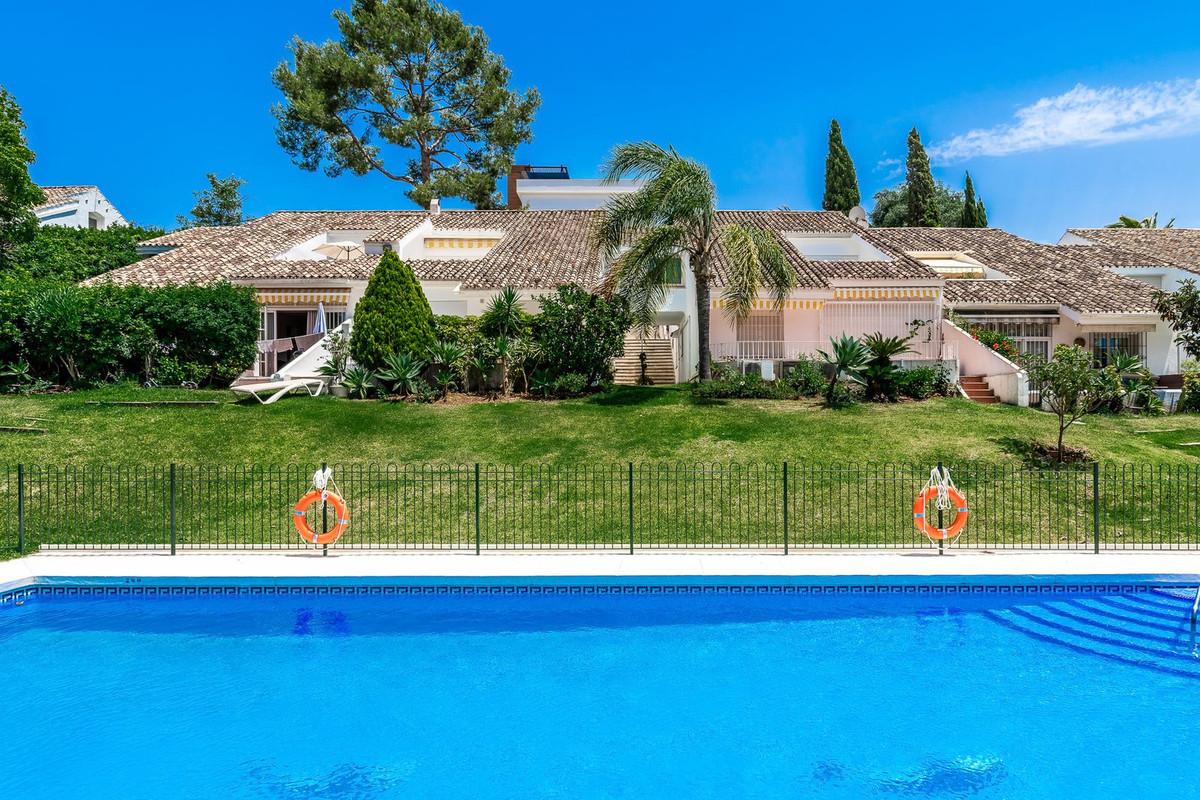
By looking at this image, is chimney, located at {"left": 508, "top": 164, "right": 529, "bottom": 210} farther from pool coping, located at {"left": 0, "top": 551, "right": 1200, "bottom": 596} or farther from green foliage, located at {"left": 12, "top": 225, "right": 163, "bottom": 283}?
pool coping, located at {"left": 0, "top": 551, "right": 1200, "bottom": 596}

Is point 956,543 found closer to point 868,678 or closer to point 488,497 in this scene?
point 868,678

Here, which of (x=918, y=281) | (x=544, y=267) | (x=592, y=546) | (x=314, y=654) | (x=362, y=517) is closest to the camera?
(x=314, y=654)

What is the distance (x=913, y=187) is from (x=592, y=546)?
4796 cm

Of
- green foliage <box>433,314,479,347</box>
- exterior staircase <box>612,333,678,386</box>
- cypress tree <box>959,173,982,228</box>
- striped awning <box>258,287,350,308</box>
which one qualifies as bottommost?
exterior staircase <box>612,333,678,386</box>

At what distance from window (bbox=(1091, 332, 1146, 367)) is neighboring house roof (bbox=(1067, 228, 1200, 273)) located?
35.7 ft

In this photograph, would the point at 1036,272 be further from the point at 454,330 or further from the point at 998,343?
the point at 454,330

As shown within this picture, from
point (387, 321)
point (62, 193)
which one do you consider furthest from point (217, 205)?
point (387, 321)

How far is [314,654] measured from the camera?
1069 cm

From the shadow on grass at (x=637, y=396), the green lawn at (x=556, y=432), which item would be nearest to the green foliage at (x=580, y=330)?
the shadow on grass at (x=637, y=396)

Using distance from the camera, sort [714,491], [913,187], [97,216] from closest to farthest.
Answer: [714,491] < [97,216] < [913,187]

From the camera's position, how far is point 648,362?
27531mm

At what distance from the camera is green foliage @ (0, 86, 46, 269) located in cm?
2869

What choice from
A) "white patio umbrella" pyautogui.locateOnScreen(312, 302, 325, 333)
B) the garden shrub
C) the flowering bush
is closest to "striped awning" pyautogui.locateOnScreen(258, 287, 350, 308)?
"white patio umbrella" pyautogui.locateOnScreen(312, 302, 325, 333)

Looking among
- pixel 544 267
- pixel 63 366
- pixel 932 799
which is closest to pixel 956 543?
pixel 932 799
